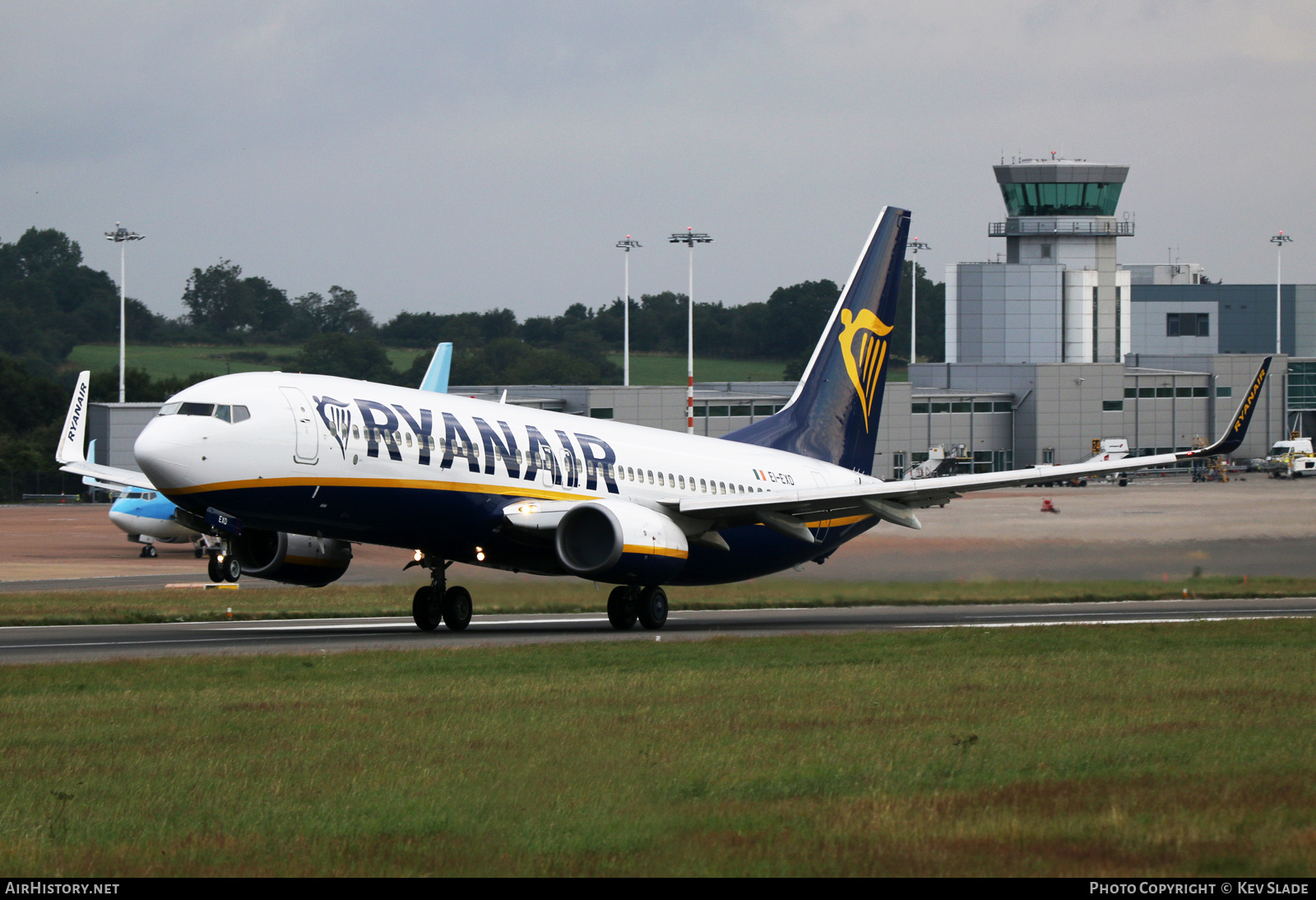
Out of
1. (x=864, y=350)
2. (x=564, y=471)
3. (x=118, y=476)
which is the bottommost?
(x=118, y=476)

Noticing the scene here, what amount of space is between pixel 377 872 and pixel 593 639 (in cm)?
1830

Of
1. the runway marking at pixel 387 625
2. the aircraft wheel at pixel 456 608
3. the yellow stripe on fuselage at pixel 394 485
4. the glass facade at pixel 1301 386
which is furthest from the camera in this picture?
the glass facade at pixel 1301 386

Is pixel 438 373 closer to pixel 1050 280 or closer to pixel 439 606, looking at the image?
pixel 439 606

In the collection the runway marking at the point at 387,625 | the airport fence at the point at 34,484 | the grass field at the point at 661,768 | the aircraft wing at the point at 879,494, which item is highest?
the aircraft wing at the point at 879,494

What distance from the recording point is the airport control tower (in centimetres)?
13438

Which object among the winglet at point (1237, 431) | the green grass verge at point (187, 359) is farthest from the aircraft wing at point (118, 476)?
the green grass verge at point (187, 359)

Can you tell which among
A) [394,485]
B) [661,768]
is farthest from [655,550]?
[661,768]

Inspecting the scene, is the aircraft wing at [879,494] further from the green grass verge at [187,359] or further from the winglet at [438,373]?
the green grass verge at [187,359]

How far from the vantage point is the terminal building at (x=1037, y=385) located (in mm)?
103625

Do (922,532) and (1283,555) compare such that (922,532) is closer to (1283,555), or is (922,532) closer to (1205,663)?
(1283,555)

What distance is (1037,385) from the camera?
116m

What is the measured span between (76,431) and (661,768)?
150ft

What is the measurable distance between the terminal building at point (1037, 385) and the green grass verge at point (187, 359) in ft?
124

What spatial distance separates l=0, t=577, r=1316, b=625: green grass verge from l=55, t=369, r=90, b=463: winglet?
5.13 meters
